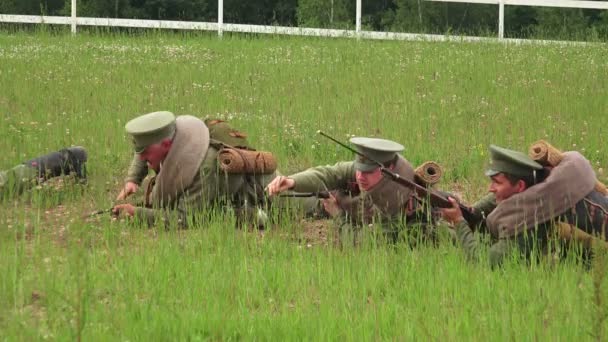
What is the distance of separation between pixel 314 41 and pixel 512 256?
43.1ft

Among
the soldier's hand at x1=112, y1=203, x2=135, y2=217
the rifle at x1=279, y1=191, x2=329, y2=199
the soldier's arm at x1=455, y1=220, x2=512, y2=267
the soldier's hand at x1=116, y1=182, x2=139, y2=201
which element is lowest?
the soldier's arm at x1=455, y1=220, x2=512, y2=267

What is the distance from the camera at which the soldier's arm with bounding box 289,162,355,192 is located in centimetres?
855

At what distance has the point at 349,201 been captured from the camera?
8688 millimetres

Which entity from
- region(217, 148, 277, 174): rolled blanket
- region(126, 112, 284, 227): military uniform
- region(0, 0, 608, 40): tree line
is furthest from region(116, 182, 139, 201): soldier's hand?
region(0, 0, 608, 40): tree line

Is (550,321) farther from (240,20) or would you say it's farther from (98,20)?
(240,20)

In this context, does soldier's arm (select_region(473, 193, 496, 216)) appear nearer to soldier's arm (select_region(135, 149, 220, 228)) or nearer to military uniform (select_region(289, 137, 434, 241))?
military uniform (select_region(289, 137, 434, 241))

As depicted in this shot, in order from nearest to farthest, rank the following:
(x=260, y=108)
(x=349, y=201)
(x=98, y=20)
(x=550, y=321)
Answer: (x=550, y=321) < (x=349, y=201) < (x=260, y=108) < (x=98, y=20)

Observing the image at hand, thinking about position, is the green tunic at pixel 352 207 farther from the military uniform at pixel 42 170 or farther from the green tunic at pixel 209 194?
the military uniform at pixel 42 170

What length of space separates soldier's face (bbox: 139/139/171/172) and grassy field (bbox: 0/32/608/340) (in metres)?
0.60

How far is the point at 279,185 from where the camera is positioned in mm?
8242

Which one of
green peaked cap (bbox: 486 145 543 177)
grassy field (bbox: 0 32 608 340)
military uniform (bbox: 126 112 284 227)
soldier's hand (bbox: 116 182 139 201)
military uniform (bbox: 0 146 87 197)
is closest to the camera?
grassy field (bbox: 0 32 608 340)

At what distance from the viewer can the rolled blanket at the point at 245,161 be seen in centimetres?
904

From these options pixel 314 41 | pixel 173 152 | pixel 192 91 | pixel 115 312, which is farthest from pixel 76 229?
pixel 314 41

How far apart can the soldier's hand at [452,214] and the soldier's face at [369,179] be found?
0.50m
